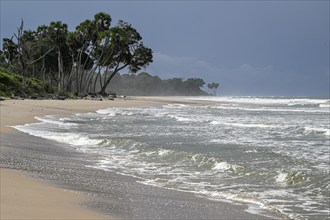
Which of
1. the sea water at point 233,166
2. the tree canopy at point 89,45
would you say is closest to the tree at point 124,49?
the tree canopy at point 89,45

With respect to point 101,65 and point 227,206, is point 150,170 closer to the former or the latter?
point 227,206

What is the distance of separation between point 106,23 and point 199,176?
182ft

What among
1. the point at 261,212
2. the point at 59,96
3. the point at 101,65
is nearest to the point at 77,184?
the point at 261,212

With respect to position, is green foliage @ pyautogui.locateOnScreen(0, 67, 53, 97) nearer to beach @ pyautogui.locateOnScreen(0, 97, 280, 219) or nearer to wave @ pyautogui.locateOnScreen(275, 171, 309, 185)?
beach @ pyautogui.locateOnScreen(0, 97, 280, 219)

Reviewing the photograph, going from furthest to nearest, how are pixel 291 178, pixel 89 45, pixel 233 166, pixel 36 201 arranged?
pixel 89 45 < pixel 233 166 < pixel 291 178 < pixel 36 201

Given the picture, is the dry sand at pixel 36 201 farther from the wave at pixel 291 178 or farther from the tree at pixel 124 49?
the tree at pixel 124 49

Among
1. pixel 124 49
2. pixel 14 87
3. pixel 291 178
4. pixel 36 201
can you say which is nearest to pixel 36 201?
pixel 36 201

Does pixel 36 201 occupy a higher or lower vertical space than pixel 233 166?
higher

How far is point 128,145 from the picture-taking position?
12766mm

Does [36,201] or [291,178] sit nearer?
[36,201]

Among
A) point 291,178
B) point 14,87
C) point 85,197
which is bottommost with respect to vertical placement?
point 291,178

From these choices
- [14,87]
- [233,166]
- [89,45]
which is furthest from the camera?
[89,45]

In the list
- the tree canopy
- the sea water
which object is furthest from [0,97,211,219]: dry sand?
the tree canopy

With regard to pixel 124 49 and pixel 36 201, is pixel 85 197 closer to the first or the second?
pixel 36 201
